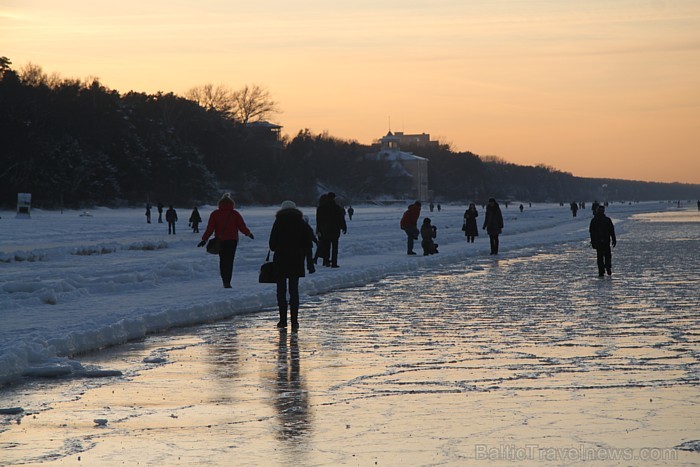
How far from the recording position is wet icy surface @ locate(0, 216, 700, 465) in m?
6.38

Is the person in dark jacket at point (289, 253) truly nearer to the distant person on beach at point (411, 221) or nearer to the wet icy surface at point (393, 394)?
the wet icy surface at point (393, 394)

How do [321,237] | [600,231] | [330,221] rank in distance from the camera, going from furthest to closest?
[321,237], [330,221], [600,231]

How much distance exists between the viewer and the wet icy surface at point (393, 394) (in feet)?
20.9

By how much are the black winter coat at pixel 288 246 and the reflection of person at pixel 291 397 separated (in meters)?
1.96

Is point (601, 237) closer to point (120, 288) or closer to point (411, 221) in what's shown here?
point (411, 221)

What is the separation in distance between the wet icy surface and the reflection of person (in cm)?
3

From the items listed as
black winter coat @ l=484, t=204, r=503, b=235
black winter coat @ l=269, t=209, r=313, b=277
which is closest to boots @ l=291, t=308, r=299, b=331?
black winter coat @ l=269, t=209, r=313, b=277

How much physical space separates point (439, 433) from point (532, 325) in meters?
6.51

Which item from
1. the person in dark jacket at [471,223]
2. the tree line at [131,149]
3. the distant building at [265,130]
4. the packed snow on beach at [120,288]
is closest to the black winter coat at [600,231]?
the packed snow on beach at [120,288]

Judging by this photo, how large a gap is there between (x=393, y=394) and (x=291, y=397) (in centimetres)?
80

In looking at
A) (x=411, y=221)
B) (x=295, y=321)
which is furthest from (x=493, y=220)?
(x=295, y=321)

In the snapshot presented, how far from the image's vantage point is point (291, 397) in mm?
8297

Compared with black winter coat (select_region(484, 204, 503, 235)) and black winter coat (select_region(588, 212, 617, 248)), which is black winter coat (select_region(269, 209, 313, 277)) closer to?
black winter coat (select_region(588, 212, 617, 248))

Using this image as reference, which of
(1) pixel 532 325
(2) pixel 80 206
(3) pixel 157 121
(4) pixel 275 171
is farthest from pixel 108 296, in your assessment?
(4) pixel 275 171
